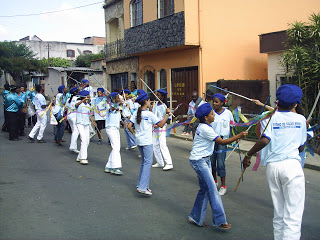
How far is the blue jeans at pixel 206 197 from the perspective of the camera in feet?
14.9

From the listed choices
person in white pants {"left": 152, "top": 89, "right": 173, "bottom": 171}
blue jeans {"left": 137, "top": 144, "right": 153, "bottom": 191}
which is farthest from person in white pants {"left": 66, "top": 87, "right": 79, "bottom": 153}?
blue jeans {"left": 137, "top": 144, "right": 153, "bottom": 191}

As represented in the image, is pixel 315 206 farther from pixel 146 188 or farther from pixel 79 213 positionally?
pixel 79 213

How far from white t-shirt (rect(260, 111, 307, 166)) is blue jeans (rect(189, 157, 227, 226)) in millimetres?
1036

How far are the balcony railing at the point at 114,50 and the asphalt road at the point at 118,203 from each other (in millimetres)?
13399

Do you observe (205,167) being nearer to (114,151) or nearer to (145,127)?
(145,127)

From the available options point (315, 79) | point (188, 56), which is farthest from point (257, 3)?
point (315, 79)

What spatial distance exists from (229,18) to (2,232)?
562 inches

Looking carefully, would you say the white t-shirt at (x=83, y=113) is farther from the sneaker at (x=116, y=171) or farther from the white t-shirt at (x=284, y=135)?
the white t-shirt at (x=284, y=135)

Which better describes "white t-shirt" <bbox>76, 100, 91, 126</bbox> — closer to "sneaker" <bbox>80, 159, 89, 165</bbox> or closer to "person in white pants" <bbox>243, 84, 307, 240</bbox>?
"sneaker" <bbox>80, 159, 89, 165</bbox>

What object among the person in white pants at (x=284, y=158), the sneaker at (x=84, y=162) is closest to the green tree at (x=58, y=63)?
the sneaker at (x=84, y=162)

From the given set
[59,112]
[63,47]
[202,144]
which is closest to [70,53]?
[63,47]

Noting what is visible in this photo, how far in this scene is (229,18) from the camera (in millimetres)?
16531

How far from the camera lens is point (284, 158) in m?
3.61

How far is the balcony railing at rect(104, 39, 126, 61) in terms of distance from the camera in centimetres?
2147
